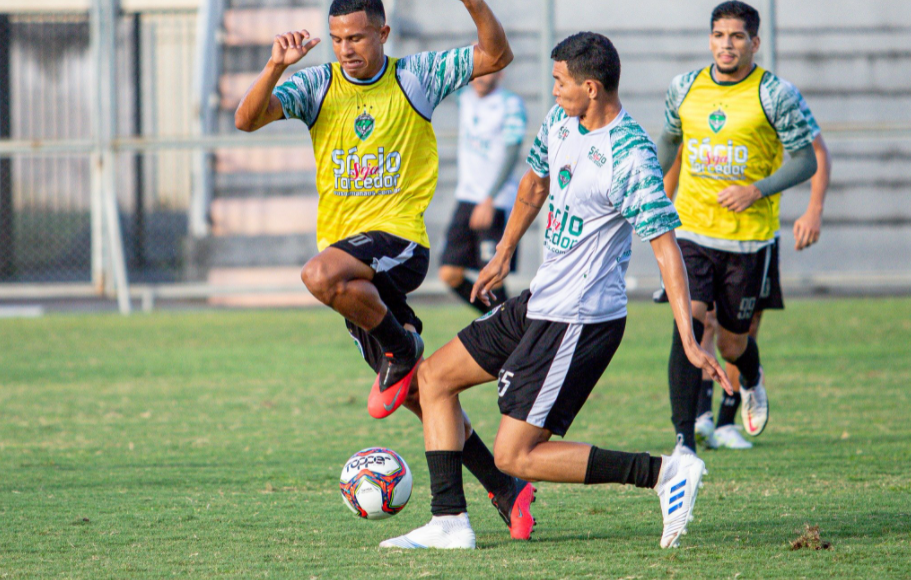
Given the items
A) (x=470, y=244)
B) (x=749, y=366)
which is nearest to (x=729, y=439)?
(x=749, y=366)

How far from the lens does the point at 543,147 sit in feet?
13.6

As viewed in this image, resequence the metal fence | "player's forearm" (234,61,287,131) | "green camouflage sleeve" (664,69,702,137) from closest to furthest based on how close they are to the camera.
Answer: "player's forearm" (234,61,287,131), "green camouflage sleeve" (664,69,702,137), the metal fence

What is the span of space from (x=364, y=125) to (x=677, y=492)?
1.93 m

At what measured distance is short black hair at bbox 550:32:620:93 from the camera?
3779mm

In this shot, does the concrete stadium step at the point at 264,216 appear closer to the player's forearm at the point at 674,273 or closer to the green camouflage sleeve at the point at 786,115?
the green camouflage sleeve at the point at 786,115

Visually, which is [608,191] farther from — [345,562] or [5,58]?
[5,58]

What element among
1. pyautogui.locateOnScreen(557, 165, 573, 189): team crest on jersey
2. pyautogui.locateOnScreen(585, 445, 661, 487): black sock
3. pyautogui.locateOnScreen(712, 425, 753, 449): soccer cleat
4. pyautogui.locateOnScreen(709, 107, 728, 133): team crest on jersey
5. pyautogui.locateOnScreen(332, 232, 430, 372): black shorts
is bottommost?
pyautogui.locateOnScreen(712, 425, 753, 449): soccer cleat

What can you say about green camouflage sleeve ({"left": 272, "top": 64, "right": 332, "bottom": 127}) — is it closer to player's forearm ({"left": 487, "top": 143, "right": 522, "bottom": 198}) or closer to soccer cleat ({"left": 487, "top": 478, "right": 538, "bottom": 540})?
soccer cleat ({"left": 487, "top": 478, "right": 538, "bottom": 540})

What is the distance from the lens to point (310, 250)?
14469mm

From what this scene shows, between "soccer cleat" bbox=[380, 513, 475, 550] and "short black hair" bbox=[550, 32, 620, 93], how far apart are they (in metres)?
1.64

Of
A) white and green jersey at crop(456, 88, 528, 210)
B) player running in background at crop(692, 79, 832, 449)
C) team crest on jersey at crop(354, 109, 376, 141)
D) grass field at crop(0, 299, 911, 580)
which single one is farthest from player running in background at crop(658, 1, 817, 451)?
white and green jersey at crop(456, 88, 528, 210)

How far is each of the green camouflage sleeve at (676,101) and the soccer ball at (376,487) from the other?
2554 millimetres

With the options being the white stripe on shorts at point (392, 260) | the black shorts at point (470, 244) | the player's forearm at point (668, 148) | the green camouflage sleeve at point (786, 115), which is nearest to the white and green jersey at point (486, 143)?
the black shorts at point (470, 244)

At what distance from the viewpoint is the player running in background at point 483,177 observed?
8.87m
